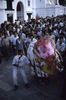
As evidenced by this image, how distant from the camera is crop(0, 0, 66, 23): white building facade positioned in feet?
101

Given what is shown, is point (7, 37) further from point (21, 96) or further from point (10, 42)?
point (21, 96)

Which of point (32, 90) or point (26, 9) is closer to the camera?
point (32, 90)

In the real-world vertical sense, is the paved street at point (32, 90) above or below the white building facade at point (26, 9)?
below

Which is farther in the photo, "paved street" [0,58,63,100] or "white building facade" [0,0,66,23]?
"white building facade" [0,0,66,23]

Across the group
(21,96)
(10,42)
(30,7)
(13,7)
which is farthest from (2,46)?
(30,7)

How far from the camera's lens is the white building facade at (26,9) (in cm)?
3071

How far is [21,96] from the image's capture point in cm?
904

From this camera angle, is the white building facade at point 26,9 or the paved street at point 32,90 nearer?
the paved street at point 32,90

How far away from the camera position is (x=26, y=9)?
116 feet

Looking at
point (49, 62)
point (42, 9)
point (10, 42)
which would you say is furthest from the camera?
point (42, 9)

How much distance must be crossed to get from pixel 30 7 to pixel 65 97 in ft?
95.7

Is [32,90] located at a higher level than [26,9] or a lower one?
lower

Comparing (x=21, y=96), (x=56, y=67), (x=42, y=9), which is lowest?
(x=21, y=96)

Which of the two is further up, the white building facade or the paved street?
the white building facade
